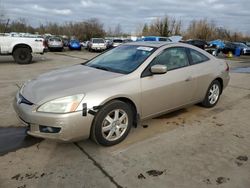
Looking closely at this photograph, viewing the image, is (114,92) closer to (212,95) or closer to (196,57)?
(196,57)

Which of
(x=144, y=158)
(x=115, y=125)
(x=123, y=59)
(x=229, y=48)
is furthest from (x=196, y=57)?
(x=229, y=48)

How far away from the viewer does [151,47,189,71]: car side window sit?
4.23 meters

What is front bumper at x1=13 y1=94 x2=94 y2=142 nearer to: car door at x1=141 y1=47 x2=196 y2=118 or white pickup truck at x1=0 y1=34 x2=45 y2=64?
car door at x1=141 y1=47 x2=196 y2=118

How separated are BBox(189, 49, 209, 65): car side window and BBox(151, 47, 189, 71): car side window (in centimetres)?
19

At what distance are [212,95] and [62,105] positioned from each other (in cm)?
346

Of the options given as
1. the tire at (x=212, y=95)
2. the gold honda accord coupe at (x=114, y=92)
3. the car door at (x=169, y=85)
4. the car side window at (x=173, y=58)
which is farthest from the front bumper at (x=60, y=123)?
the tire at (x=212, y=95)

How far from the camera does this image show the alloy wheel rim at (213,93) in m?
5.36

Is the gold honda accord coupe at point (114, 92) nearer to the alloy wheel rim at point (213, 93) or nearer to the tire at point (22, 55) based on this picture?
the alloy wheel rim at point (213, 93)

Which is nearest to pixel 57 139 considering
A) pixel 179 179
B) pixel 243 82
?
pixel 179 179

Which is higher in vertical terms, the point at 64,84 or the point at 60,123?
the point at 64,84

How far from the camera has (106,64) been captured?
174 inches

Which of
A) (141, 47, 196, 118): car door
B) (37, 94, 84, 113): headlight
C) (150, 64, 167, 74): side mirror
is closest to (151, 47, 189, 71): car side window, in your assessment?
(141, 47, 196, 118): car door

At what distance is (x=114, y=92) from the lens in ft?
11.5

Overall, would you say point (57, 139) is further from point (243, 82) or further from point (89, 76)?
point (243, 82)
